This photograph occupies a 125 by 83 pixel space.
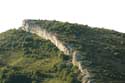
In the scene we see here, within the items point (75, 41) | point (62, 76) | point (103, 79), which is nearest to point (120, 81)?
point (103, 79)

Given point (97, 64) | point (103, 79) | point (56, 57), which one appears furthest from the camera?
point (56, 57)

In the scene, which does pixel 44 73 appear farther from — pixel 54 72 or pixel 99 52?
pixel 99 52

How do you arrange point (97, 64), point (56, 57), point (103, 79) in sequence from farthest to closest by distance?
point (56, 57) → point (97, 64) → point (103, 79)

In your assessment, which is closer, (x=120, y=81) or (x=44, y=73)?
(x=120, y=81)

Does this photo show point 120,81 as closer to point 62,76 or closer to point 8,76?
point 62,76

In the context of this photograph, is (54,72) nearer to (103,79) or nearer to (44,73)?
(44,73)

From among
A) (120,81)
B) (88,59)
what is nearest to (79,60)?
(88,59)

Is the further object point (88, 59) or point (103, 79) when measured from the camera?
point (88, 59)

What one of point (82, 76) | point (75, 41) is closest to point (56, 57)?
point (75, 41)
